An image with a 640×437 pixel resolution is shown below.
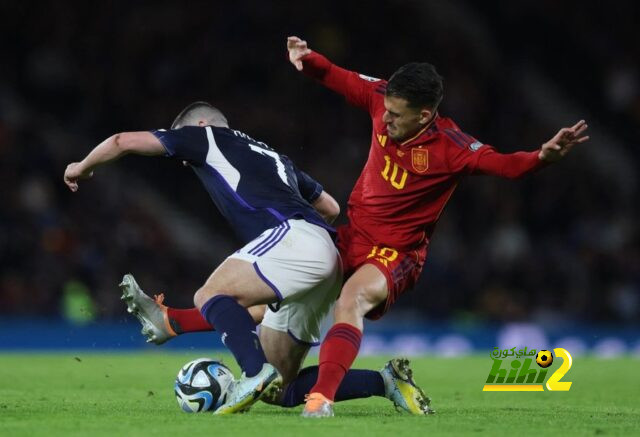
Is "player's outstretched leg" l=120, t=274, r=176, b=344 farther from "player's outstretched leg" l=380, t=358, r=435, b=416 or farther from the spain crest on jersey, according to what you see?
the spain crest on jersey

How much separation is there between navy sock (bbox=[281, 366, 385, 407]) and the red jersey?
73cm

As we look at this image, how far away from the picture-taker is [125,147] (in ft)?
19.6

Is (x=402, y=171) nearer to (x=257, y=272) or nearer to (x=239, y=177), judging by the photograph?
(x=239, y=177)

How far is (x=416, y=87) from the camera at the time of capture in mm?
6164

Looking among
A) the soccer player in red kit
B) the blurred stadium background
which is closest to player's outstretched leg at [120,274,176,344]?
the soccer player in red kit

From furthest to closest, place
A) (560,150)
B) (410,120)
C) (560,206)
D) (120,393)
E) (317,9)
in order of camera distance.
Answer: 1. (317,9)
2. (560,206)
3. (120,393)
4. (410,120)
5. (560,150)

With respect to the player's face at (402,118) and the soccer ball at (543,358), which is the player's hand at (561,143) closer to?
the player's face at (402,118)

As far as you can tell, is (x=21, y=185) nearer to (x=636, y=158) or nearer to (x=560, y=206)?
(x=560, y=206)

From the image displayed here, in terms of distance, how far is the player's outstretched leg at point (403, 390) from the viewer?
20.5 ft

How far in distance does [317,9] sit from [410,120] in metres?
13.0

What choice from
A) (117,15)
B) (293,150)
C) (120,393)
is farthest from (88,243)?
(120,393)

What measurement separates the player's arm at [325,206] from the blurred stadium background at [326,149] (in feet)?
22.2

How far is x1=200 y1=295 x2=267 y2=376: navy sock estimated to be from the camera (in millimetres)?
5773

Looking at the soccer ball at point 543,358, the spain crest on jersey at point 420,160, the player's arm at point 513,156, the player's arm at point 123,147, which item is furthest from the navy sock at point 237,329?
the soccer ball at point 543,358
